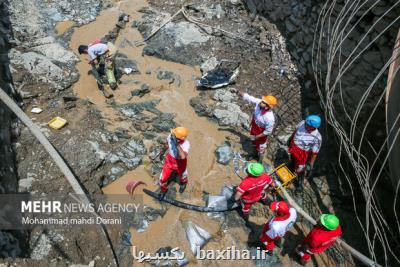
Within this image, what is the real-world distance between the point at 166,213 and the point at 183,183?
63 cm

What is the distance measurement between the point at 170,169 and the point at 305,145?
7.73 ft

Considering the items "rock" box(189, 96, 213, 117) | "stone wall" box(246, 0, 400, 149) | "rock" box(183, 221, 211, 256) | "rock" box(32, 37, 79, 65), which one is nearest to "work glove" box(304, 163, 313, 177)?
"stone wall" box(246, 0, 400, 149)

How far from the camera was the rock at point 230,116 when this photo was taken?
7594mm

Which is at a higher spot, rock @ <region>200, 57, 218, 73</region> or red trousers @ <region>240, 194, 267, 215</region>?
rock @ <region>200, 57, 218, 73</region>

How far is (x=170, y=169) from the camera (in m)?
5.88

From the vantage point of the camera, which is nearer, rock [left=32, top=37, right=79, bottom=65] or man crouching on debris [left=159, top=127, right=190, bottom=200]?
man crouching on debris [left=159, top=127, right=190, bottom=200]

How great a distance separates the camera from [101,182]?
6227mm

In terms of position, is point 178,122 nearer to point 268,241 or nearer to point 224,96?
point 224,96

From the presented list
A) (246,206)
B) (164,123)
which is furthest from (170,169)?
(164,123)

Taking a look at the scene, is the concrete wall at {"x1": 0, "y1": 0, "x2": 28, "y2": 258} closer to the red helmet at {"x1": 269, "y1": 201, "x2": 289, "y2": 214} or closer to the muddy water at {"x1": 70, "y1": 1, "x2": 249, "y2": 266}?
the muddy water at {"x1": 70, "y1": 1, "x2": 249, "y2": 266}

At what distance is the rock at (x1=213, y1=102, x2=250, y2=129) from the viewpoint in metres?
7.59

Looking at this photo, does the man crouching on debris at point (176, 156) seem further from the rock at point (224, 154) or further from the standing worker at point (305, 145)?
the standing worker at point (305, 145)

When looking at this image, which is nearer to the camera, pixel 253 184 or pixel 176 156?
pixel 253 184

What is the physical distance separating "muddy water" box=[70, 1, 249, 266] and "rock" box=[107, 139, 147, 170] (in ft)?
0.53
